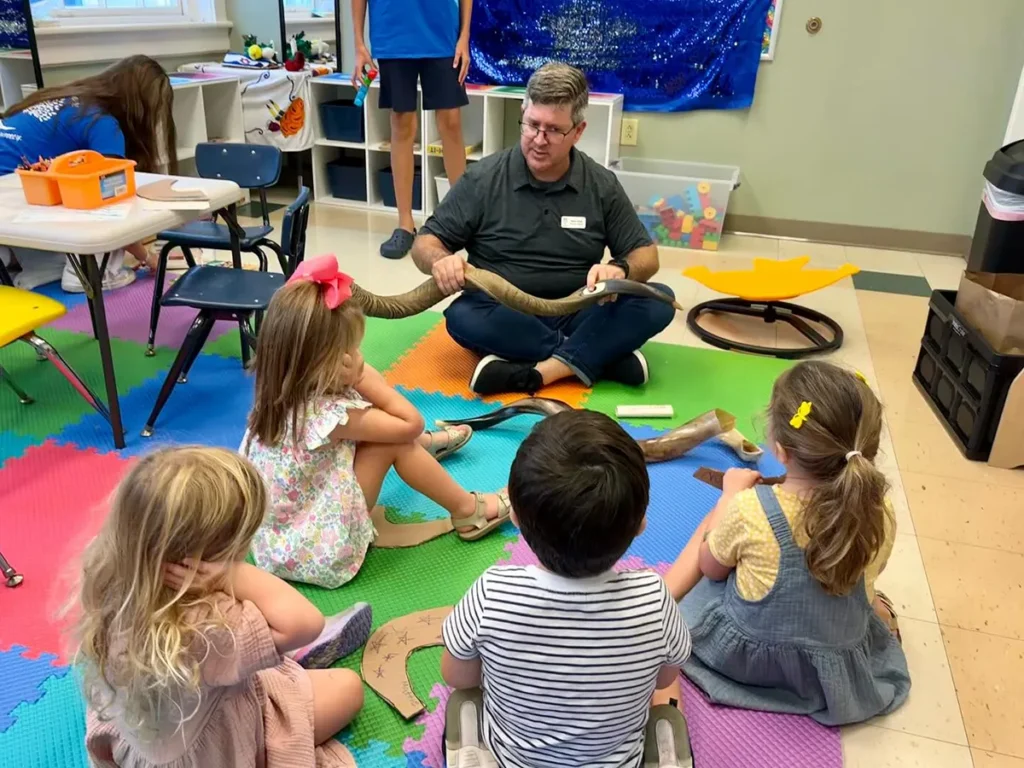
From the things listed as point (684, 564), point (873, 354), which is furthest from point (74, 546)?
point (873, 354)

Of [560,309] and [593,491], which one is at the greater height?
[593,491]

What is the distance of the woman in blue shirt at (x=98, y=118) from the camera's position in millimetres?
2793

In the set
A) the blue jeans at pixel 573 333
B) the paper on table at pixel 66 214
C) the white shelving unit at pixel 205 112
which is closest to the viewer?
the paper on table at pixel 66 214

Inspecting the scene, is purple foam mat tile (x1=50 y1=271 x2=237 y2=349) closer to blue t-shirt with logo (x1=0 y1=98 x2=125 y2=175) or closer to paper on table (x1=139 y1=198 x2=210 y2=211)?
blue t-shirt with logo (x1=0 y1=98 x2=125 y2=175)

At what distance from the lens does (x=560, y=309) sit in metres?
2.50

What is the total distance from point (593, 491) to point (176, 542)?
0.50 metres

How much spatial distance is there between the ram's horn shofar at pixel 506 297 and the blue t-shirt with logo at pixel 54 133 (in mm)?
1101

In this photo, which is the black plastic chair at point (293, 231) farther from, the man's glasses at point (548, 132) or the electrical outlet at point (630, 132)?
the electrical outlet at point (630, 132)

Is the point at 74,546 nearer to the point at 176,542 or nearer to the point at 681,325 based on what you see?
the point at 176,542

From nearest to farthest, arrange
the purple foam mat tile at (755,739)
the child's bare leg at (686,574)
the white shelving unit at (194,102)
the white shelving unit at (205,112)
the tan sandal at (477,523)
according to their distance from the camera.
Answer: the purple foam mat tile at (755,739), the child's bare leg at (686,574), the tan sandal at (477,523), the white shelving unit at (194,102), the white shelving unit at (205,112)

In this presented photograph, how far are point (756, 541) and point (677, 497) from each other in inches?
28.3

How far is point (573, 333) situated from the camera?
264 centimetres

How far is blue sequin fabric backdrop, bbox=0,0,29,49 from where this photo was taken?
10.6 feet

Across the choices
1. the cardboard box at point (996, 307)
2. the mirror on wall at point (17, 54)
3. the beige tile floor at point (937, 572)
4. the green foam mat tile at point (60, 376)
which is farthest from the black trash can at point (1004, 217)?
the mirror on wall at point (17, 54)
